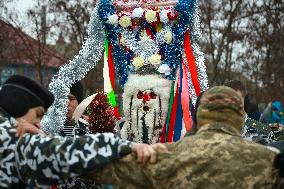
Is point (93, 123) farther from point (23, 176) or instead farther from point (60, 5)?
point (60, 5)

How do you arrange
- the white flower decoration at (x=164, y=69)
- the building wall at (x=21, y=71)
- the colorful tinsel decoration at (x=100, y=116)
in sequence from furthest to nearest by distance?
the building wall at (x=21, y=71) < the white flower decoration at (x=164, y=69) < the colorful tinsel decoration at (x=100, y=116)

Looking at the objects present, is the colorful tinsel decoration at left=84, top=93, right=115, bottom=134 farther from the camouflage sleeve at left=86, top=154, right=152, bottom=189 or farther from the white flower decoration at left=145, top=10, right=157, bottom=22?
the camouflage sleeve at left=86, top=154, right=152, bottom=189

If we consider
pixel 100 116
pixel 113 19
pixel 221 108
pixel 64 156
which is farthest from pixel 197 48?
pixel 64 156

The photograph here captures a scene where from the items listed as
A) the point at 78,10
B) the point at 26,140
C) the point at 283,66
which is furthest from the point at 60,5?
the point at 26,140

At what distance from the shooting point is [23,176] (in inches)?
121

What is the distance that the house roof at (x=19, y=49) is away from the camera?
20125mm

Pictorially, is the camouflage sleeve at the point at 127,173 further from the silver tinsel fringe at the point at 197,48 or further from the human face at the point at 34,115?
the silver tinsel fringe at the point at 197,48

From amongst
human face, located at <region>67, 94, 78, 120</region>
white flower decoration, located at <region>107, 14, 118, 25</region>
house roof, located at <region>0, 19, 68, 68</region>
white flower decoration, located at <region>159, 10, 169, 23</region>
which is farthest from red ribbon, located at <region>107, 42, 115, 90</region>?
house roof, located at <region>0, 19, 68, 68</region>

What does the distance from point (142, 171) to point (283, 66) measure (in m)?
15.6

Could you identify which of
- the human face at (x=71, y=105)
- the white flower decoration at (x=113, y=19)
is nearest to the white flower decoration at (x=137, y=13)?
the white flower decoration at (x=113, y=19)

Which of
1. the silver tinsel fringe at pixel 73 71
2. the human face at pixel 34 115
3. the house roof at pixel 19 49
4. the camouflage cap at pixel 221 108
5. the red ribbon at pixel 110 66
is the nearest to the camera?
the camouflage cap at pixel 221 108

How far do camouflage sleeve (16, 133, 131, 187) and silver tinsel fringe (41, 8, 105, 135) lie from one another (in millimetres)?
3032

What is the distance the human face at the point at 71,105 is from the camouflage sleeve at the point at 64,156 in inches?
123

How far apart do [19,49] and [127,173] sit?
19.0 metres
